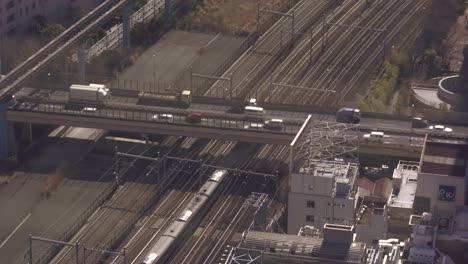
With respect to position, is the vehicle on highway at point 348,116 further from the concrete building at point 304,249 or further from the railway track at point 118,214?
the concrete building at point 304,249

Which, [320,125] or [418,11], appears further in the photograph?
[418,11]

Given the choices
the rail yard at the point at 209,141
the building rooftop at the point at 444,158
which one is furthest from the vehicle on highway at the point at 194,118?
the building rooftop at the point at 444,158

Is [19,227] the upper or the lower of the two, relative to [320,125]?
lower

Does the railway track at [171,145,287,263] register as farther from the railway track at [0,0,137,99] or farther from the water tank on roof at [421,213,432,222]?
the railway track at [0,0,137,99]

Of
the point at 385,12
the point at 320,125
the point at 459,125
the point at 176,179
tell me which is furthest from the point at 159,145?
the point at 385,12

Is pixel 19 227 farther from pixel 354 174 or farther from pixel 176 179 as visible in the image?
pixel 354 174

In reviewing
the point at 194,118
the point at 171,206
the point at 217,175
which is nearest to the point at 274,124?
the point at 194,118

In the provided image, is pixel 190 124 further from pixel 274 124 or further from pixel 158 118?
pixel 274 124
